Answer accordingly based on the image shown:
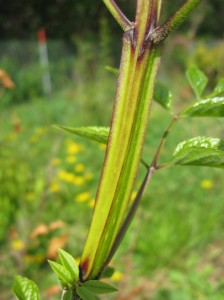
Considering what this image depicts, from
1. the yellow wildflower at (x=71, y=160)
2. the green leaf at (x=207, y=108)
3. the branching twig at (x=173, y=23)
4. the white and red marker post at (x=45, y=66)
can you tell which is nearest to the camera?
the branching twig at (x=173, y=23)

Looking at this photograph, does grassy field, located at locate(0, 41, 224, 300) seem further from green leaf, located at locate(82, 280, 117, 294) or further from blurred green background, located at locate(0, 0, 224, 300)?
green leaf, located at locate(82, 280, 117, 294)

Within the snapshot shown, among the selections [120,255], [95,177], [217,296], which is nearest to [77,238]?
[120,255]

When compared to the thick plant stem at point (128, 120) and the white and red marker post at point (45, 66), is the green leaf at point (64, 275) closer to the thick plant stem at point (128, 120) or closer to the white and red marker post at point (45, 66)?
the thick plant stem at point (128, 120)

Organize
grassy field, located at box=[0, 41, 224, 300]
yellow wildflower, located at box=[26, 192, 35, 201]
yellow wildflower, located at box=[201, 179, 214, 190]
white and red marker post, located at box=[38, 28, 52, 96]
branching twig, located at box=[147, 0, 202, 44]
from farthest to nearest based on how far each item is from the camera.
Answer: white and red marker post, located at box=[38, 28, 52, 96], yellow wildflower, located at box=[201, 179, 214, 190], yellow wildflower, located at box=[26, 192, 35, 201], grassy field, located at box=[0, 41, 224, 300], branching twig, located at box=[147, 0, 202, 44]

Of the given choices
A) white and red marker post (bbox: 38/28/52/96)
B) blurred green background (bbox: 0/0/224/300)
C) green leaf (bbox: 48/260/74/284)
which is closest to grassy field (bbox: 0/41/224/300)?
blurred green background (bbox: 0/0/224/300)

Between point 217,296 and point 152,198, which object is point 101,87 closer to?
point 152,198

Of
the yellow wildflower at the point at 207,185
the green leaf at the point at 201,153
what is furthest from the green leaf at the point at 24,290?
the yellow wildflower at the point at 207,185
